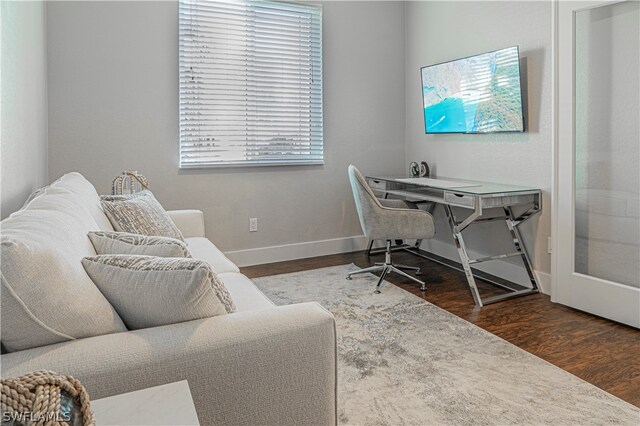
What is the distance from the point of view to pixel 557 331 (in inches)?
106

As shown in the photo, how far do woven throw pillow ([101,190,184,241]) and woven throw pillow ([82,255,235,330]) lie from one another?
43.8 inches

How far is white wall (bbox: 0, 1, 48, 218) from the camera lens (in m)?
1.93

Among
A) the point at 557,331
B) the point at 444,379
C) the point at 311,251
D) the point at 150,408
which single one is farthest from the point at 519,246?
the point at 150,408

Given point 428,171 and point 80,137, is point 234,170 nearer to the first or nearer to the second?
point 80,137

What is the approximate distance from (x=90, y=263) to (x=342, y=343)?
5.10ft

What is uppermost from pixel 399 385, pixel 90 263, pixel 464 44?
pixel 464 44

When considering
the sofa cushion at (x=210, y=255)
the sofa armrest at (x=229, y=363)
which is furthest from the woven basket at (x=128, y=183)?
the sofa armrest at (x=229, y=363)

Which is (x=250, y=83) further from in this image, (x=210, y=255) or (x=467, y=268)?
(x=467, y=268)

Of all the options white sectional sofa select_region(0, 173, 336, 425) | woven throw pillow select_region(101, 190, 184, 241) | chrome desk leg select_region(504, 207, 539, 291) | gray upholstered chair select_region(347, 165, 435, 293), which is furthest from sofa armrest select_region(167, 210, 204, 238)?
chrome desk leg select_region(504, 207, 539, 291)

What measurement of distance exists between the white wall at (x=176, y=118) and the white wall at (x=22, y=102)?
0.26 meters

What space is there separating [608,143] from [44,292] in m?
3.01

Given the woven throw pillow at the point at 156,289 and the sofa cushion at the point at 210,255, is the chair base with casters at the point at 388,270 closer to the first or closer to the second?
the sofa cushion at the point at 210,255

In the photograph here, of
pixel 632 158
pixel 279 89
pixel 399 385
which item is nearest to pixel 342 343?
pixel 399 385

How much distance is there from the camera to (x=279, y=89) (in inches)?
171
